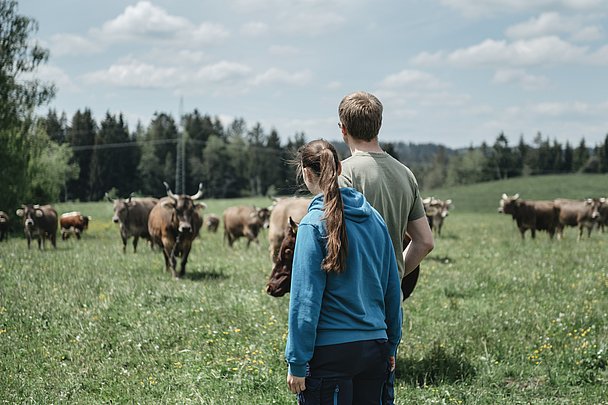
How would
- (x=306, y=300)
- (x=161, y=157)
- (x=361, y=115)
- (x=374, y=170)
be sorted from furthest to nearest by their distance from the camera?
(x=161, y=157), (x=374, y=170), (x=361, y=115), (x=306, y=300)

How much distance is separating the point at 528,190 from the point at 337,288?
8131 centimetres

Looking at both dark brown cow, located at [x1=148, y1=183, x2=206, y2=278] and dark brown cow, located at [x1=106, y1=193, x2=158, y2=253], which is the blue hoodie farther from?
dark brown cow, located at [x1=106, y1=193, x2=158, y2=253]

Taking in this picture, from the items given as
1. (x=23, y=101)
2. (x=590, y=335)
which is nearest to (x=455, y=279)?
(x=590, y=335)

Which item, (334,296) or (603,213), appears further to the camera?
(603,213)

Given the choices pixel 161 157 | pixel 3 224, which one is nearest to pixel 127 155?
pixel 161 157

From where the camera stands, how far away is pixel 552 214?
30781 mm

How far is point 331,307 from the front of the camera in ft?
11.5

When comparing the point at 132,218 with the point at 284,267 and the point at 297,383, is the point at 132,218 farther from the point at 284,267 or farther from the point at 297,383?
the point at 297,383

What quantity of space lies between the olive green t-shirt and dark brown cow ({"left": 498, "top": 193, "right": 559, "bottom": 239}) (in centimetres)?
2704

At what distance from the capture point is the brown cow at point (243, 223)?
2447 centimetres

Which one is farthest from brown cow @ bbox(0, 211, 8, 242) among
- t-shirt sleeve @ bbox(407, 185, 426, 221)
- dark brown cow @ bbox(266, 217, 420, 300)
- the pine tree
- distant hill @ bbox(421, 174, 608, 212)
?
distant hill @ bbox(421, 174, 608, 212)

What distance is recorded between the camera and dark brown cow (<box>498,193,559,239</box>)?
3022 cm

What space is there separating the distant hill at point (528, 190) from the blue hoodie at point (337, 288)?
65087mm

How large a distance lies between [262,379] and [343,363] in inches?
125
